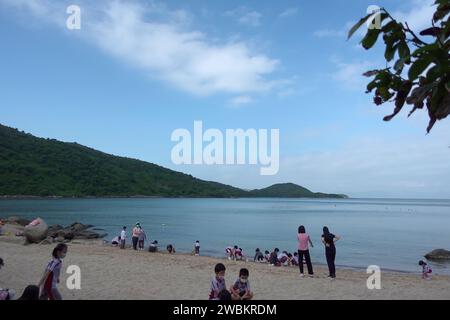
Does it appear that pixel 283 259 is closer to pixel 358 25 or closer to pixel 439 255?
pixel 439 255

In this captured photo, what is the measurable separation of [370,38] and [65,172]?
164340 millimetres

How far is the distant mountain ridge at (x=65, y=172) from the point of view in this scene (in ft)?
456

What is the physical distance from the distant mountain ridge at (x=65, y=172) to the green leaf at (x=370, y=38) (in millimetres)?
146052

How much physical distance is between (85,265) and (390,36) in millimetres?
16560

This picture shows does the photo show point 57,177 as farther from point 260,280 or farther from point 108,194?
point 260,280

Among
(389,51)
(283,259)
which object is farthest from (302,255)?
(389,51)

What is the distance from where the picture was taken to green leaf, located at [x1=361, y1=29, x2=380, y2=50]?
230 centimetres

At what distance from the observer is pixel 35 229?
25.4m

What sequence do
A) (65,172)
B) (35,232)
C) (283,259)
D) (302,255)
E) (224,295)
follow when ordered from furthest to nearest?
(65,172) < (35,232) < (283,259) < (302,255) < (224,295)

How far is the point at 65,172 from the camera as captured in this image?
156m

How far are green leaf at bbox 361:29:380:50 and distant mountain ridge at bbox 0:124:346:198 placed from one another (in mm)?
146052

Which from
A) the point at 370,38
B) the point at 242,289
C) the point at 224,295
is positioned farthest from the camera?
the point at 242,289

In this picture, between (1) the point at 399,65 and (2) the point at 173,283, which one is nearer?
(1) the point at 399,65
